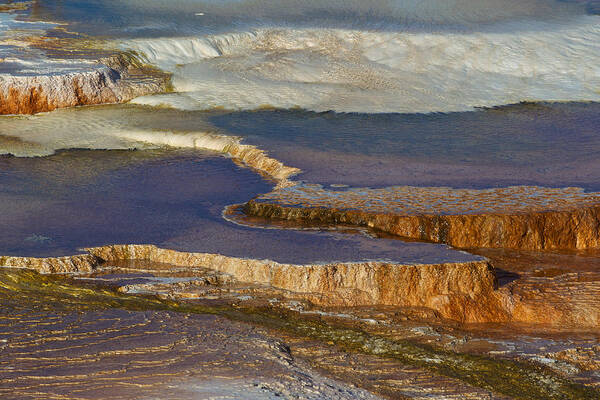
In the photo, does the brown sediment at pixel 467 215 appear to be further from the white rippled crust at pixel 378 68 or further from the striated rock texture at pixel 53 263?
the white rippled crust at pixel 378 68

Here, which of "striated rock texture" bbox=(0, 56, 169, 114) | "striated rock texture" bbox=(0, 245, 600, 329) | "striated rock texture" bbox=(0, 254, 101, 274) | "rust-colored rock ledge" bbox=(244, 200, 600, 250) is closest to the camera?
"striated rock texture" bbox=(0, 245, 600, 329)

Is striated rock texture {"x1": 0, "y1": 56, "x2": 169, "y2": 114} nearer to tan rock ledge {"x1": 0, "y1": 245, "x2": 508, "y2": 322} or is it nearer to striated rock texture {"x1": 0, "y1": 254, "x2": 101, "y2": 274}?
striated rock texture {"x1": 0, "y1": 254, "x2": 101, "y2": 274}

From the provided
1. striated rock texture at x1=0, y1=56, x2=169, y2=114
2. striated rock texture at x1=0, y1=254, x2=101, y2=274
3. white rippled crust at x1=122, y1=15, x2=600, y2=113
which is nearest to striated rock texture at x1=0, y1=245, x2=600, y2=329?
striated rock texture at x1=0, y1=254, x2=101, y2=274

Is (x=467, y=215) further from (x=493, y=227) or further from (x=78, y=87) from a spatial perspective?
(x=78, y=87)

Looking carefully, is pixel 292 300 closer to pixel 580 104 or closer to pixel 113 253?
pixel 113 253

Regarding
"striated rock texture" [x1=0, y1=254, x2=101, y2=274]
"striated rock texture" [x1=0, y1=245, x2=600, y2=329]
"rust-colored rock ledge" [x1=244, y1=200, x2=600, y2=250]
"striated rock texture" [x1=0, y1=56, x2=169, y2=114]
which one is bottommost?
"striated rock texture" [x1=0, y1=254, x2=101, y2=274]

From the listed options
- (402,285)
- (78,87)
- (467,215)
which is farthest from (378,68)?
(402,285)
